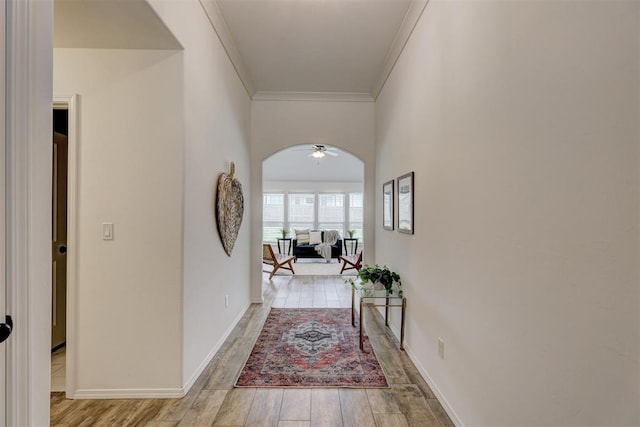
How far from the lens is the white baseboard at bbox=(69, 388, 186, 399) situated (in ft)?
6.60

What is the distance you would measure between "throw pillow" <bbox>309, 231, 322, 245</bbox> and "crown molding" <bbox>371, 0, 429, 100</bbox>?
5529 millimetres

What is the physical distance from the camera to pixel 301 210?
9922 millimetres

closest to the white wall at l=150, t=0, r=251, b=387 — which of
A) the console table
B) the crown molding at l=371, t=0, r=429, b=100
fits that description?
the crown molding at l=371, t=0, r=429, b=100

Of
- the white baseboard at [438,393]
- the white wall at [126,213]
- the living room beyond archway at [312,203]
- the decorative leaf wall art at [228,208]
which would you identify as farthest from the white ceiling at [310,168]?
the white baseboard at [438,393]

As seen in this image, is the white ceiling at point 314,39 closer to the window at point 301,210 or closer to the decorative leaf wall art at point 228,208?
the decorative leaf wall art at point 228,208

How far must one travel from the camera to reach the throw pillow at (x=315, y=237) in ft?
28.8

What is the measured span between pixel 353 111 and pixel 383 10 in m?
1.70

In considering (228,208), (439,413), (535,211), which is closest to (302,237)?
(228,208)

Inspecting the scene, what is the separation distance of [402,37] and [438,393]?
2833mm

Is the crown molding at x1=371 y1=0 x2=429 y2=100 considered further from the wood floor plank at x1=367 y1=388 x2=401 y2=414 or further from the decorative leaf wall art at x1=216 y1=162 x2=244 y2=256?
the wood floor plank at x1=367 y1=388 x2=401 y2=414

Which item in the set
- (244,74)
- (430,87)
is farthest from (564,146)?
(244,74)

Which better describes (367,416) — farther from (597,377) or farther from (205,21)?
(205,21)

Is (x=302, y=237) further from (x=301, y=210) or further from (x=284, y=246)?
(x=301, y=210)

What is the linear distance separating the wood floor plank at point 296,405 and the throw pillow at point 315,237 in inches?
262
